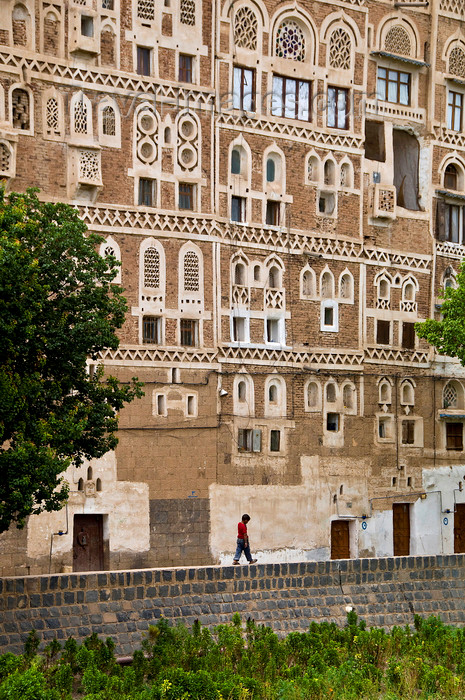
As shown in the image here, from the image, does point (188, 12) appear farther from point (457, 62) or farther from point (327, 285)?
point (457, 62)

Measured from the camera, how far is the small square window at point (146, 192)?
3756 cm

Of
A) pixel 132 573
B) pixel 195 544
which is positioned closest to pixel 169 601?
pixel 132 573

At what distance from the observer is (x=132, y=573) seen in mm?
28906

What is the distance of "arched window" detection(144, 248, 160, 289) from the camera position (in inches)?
1473

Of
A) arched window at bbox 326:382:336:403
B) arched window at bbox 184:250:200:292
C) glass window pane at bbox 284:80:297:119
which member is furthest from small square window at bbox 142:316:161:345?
glass window pane at bbox 284:80:297:119

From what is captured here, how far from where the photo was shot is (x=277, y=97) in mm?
40312

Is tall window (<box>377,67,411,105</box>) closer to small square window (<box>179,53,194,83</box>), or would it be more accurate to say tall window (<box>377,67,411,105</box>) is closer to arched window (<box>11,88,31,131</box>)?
small square window (<box>179,53,194,83</box>)

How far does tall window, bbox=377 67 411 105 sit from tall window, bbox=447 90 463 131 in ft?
4.70

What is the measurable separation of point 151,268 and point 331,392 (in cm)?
659

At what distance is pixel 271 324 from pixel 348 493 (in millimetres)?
4967

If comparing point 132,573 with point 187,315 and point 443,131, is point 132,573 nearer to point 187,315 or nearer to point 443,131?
point 187,315

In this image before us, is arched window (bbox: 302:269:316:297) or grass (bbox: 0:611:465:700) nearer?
grass (bbox: 0:611:465:700)

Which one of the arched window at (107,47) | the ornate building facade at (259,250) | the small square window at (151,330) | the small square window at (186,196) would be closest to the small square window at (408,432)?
the ornate building facade at (259,250)

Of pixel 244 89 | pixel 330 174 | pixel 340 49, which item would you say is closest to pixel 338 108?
pixel 340 49
